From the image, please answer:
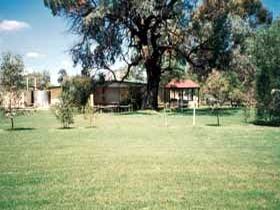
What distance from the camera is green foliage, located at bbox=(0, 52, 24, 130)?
27047mm

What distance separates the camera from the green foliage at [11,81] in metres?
27.0

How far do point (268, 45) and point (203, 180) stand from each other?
1841 centimetres

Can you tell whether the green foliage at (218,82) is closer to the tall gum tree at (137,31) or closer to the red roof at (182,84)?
the tall gum tree at (137,31)

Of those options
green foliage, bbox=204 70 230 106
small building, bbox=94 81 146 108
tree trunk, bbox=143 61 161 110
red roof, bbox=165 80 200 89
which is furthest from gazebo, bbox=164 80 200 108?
tree trunk, bbox=143 61 161 110

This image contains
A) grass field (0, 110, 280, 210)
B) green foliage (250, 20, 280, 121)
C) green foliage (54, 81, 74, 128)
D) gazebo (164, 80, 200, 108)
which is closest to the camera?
grass field (0, 110, 280, 210)

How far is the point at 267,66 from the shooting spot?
26.8 m

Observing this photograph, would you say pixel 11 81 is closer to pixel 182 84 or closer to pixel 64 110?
pixel 64 110

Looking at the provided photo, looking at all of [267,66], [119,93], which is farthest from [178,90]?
[267,66]

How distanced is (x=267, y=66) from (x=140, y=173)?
1791 centimetres

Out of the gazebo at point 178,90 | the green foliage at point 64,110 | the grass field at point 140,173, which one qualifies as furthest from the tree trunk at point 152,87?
the grass field at point 140,173

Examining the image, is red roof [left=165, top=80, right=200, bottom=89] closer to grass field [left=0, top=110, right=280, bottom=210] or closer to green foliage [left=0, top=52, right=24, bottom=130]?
green foliage [left=0, top=52, right=24, bottom=130]

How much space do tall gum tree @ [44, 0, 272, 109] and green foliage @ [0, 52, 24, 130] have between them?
9.17 metres

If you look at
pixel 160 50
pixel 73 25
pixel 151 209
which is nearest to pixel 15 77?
pixel 73 25

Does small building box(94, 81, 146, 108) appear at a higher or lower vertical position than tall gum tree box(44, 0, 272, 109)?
lower
